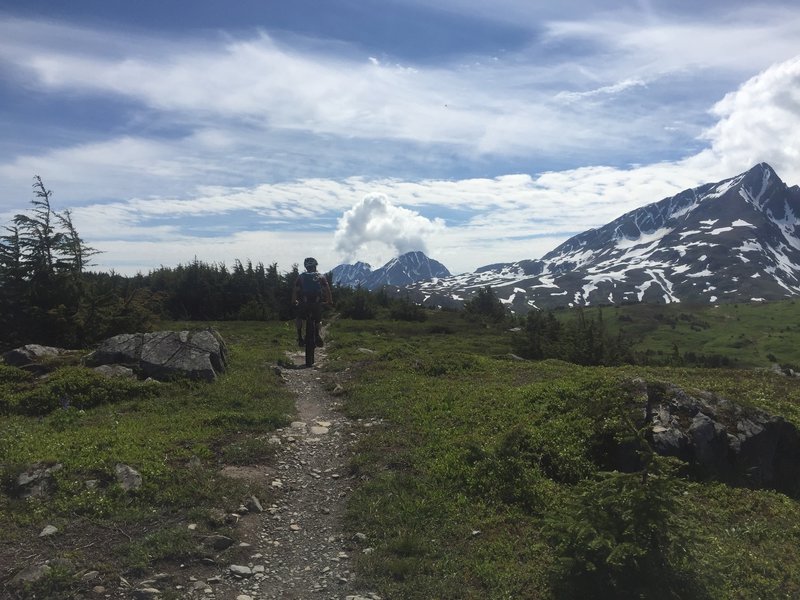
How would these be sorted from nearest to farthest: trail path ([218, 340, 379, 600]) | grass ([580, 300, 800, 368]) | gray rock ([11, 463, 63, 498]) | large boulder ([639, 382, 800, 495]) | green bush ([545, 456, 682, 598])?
green bush ([545, 456, 682, 598]) < trail path ([218, 340, 379, 600]) < gray rock ([11, 463, 63, 498]) < large boulder ([639, 382, 800, 495]) < grass ([580, 300, 800, 368])

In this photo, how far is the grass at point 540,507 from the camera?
811cm

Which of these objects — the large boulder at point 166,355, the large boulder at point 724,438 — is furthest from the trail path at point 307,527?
the large boulder at point 724,438

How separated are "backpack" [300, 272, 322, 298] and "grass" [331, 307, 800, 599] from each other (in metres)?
7.07

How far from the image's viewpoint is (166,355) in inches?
831

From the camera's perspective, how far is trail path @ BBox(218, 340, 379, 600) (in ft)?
27.8

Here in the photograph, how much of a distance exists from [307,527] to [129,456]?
193 inches

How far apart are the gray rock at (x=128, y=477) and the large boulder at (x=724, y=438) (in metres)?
11.9

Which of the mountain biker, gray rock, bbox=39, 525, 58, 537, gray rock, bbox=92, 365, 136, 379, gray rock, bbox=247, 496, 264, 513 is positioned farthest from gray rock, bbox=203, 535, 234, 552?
the mountain biker

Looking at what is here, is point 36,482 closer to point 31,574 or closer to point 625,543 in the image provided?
point 31,574

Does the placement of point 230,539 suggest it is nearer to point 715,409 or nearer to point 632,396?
point 632,396

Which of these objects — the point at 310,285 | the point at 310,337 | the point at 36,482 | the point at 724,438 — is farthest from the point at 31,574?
the point at 310,337

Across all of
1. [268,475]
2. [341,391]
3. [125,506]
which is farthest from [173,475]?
[341,391]

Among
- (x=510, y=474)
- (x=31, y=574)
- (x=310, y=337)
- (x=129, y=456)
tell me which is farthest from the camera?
(x=310, y=337)

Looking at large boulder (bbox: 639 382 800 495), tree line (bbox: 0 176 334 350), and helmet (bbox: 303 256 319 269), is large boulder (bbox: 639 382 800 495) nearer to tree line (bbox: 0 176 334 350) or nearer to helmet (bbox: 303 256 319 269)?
helmet (bbox: 303 256 319 269)
